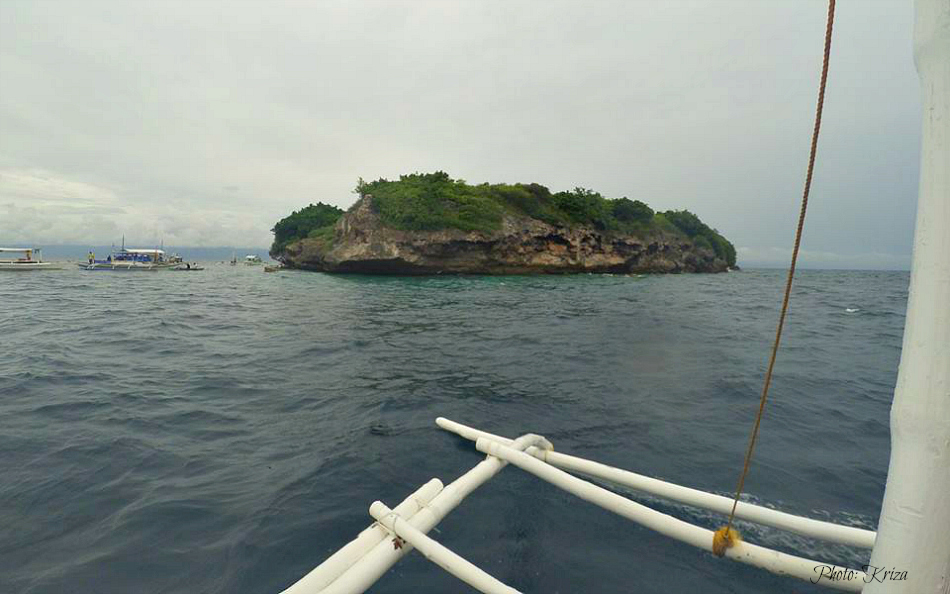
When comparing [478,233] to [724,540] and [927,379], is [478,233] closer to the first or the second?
[724,540]

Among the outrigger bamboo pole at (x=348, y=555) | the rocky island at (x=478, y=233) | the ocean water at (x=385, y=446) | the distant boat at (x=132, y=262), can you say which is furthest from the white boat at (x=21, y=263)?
the outrigger bamboo pole at (x=348, y=555)

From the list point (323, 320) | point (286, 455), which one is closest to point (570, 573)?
point (286, 455)

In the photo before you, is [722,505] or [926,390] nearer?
[926,390]

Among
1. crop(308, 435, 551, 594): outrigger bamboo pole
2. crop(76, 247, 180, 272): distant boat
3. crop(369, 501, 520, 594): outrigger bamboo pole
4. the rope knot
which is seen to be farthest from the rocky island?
the rope knot

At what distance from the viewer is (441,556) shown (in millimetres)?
2797

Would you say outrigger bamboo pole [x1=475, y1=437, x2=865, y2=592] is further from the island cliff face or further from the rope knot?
the island cliff face

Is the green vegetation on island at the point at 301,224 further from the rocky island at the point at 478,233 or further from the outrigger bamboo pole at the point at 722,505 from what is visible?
the outrigger bamboo pole at the point at 722,505

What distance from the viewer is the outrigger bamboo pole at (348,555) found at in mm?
2576

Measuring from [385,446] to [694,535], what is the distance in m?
3.87

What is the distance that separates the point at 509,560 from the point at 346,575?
1474 millimetres

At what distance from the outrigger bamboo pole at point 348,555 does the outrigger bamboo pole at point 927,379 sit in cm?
299

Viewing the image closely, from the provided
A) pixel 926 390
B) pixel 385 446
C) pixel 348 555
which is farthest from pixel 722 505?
pixel 385 446

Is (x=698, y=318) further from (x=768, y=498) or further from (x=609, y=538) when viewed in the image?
(x=609, y=538)

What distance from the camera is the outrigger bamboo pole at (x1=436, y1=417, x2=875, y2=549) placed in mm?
2881
